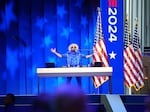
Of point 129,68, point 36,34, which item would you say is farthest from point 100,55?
point 36,34

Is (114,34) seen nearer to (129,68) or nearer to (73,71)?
(73,71)

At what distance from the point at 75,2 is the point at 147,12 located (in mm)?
1637

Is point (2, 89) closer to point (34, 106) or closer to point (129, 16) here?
point (129, 16)

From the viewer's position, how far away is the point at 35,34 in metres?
8.48

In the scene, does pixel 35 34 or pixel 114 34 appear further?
pixel 35 34

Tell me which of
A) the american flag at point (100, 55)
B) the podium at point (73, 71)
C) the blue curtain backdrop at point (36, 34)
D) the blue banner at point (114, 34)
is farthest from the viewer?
the blue curtain backdrop at point (36, 34)

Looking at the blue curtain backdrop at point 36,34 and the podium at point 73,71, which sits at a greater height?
the blue curtain backdrop at point 36,34

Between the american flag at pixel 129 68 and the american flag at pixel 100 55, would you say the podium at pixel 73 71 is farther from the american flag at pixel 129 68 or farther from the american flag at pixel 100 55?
the american flag at pixel 129 68

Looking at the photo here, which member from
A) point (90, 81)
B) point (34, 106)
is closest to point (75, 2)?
point (90, 81)

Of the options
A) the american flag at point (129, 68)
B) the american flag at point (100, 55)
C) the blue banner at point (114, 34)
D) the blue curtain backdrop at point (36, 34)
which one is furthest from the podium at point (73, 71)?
the blue curtain backdrop at point (36, 34)

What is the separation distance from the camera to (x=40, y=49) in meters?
8.54

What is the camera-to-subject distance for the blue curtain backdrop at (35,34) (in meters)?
8.41

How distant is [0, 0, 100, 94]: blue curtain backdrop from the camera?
8.41m

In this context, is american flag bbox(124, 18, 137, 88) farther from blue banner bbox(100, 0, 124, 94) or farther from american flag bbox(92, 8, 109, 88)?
blue banner bbox(100, 0, 124, 94)
